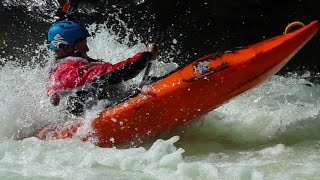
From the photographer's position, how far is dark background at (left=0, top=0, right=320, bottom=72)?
316 inches

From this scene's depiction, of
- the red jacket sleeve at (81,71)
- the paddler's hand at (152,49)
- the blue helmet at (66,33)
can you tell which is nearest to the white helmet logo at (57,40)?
the blue helmet at (66,33)

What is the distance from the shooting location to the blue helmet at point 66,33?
445 centimetres

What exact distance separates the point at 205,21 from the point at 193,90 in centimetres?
449

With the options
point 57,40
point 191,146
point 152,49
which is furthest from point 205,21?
point 191,146

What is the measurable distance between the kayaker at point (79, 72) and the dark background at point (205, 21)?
363 cm

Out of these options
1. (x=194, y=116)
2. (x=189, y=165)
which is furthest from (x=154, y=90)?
(x=189, y=165)

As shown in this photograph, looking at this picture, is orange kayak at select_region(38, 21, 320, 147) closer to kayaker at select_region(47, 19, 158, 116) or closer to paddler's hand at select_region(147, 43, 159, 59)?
kayaker at select_region(47, 19, 158, 116)

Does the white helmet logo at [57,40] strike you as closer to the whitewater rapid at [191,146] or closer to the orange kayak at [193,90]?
the whitewater rapid at [191,146]

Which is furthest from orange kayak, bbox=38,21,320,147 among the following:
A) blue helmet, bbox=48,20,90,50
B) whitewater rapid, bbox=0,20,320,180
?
blue helmet, bbox=48,20,90,50

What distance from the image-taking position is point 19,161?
3.63 metres

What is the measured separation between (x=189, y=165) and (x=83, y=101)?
1305 mm

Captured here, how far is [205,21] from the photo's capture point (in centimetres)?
851

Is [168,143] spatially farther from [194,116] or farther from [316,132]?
[316,132]

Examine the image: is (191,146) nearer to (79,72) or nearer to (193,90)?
(193,90)
